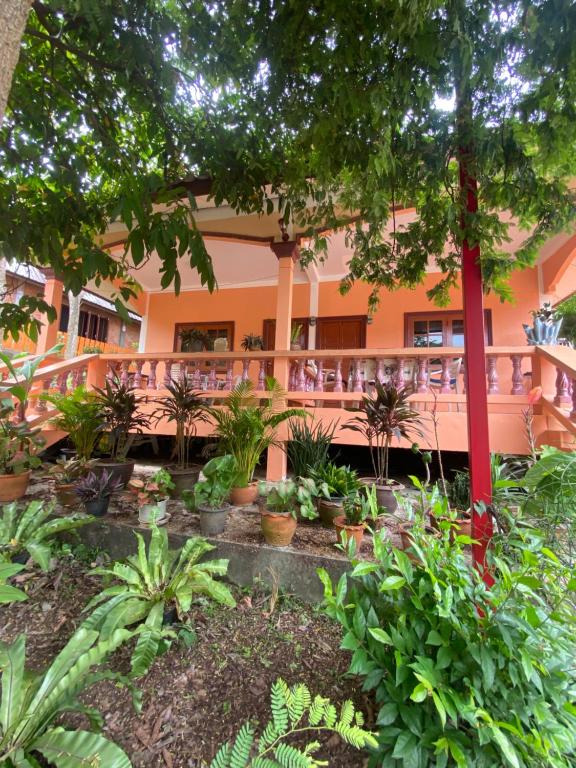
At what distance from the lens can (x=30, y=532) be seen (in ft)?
7.35

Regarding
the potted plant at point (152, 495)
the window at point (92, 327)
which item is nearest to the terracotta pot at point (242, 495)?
the potted plant at point (152, 495)

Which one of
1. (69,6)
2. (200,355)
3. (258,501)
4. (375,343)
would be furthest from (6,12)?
(375,343)

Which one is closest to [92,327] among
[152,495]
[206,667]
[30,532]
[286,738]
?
[152,495]

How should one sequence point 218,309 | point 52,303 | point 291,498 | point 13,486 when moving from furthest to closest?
1. point 218,309
2. point 52,303
3. point 13,486
4. point 291,498

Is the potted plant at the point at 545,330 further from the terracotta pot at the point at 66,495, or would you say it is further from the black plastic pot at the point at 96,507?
the terracotta pot at the point at 66,495

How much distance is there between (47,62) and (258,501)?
3691 mm

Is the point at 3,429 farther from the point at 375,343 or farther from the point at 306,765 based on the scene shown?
the point at 375,343

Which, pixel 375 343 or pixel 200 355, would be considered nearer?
pixel 200 355

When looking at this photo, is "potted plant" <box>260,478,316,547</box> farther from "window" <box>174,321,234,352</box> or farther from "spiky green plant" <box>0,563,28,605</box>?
"window" <box>174,321,234,352</box>

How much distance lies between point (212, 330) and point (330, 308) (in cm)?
286

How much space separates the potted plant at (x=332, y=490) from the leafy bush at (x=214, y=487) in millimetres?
693

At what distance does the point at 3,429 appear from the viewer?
3330mm

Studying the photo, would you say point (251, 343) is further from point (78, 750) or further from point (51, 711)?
point (78, 750)

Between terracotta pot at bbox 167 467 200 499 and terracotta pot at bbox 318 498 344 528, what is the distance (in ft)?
4.05
